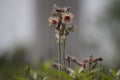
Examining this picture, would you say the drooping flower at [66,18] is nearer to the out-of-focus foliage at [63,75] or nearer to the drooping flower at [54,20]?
the drooping flower at [54,20]

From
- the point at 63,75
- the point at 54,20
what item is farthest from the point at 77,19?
the point at 63,75

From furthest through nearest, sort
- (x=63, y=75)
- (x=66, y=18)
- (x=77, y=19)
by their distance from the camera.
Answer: (x=77, y=19) < (x=66, y=18) < (x=63, y=75)

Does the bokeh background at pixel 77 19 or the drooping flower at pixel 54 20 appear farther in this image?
the bokeh background at pixel 77 19

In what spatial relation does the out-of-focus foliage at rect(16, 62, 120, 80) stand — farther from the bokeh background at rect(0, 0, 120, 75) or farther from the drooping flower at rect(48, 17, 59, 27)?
the bokeh background at rect(0, 0, 120, 75)

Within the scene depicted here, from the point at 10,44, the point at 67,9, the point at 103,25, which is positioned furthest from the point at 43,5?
the point at 67,9

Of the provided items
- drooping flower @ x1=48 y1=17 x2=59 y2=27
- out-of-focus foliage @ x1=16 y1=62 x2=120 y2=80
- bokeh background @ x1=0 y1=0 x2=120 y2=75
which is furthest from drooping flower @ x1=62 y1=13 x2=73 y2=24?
bokeh background @ x1=0 y1=0 x2=120 y2=75

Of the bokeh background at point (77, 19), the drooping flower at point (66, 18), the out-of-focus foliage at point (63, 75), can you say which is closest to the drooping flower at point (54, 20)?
the drooping flower at point (66, 18)

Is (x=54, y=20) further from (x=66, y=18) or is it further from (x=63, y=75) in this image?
(x=63, y=75)

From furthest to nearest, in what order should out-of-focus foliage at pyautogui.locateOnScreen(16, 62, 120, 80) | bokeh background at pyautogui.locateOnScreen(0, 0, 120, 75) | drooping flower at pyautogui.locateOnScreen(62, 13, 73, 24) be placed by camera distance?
1. bokeh background at pyautogui.locateOnScreen(0, 0, 120, 75)
2. drooping flower at pyautogui.locateOnScreen(62, 13, 73, 24)
3. out-of-focus foliage at pyautogui.locateOnScreen(16, 62, 120, 80)

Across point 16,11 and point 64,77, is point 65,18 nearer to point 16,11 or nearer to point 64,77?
point 64,77

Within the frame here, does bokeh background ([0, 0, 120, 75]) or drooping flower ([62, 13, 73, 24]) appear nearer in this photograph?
drooping flower ([62, 13, 73, 24])

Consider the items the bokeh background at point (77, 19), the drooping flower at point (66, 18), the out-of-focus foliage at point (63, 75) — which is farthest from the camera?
the bokeh background at point (77, 19)
